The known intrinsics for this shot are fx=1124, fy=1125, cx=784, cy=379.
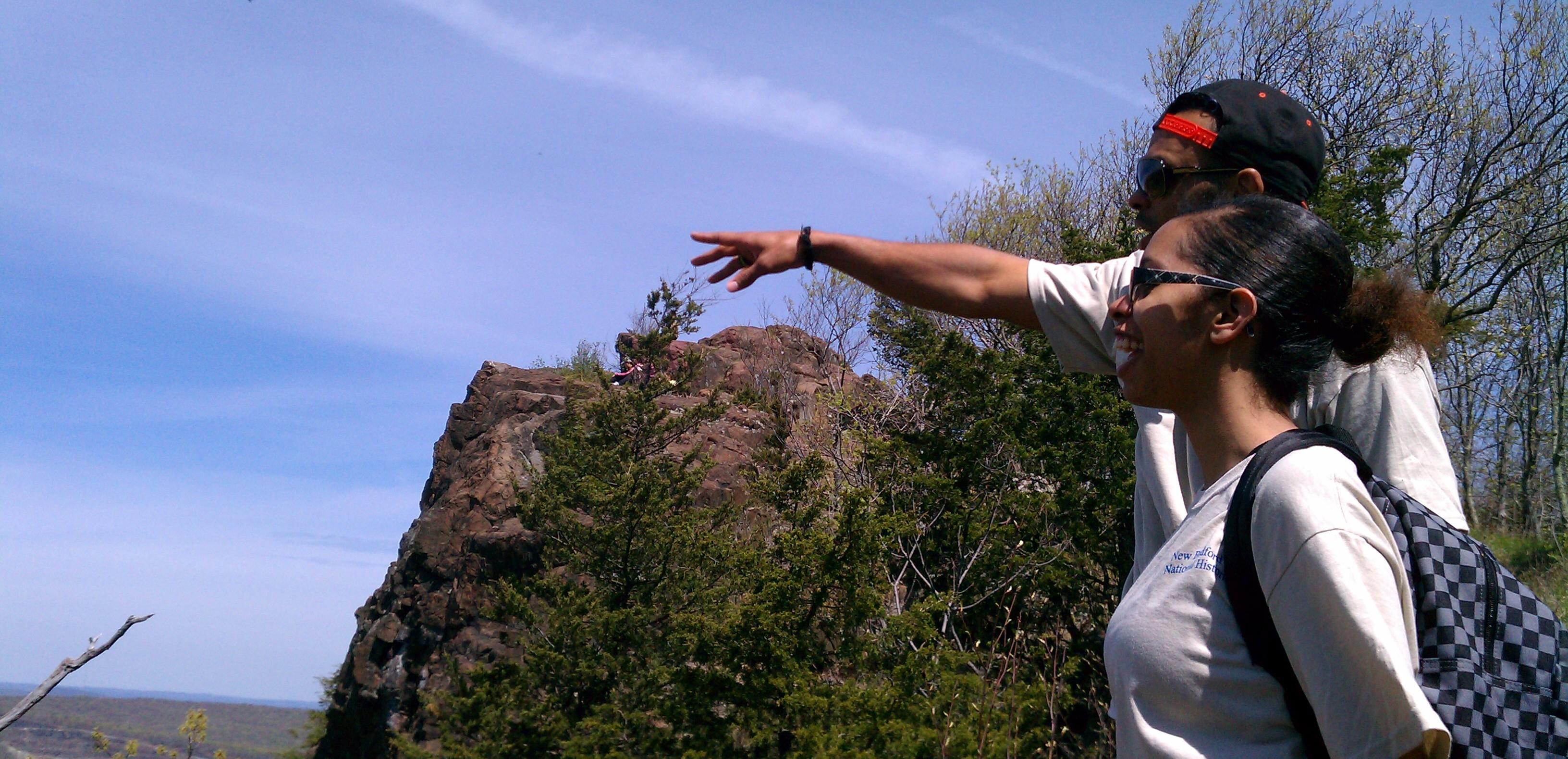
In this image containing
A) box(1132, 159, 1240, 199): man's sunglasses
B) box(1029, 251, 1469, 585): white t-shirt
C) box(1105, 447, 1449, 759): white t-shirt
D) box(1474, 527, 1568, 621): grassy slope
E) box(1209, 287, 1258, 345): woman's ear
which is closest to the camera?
box(1105, 447, 1449, 759): white t-shirt

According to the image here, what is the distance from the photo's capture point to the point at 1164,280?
1458 mm

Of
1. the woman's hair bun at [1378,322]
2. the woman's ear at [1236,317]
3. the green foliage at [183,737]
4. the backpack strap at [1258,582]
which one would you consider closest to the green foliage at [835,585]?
the green foliage at [183,737]

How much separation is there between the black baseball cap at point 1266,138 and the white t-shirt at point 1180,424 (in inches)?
11.6

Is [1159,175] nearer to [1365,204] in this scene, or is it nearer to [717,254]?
[717,254]

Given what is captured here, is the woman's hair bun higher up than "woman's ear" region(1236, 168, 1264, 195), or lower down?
lower down

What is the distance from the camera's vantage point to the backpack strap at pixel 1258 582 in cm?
113

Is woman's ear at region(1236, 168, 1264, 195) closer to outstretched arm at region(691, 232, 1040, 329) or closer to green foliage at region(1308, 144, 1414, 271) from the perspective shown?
outstretched arm at region(691, 232, 1040, 329)

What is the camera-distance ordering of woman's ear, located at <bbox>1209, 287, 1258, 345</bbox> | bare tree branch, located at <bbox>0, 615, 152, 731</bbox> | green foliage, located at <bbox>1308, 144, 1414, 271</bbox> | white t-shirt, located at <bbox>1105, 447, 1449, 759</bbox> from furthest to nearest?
green foliage, located at <bbox>1308, 144, 1414, 271</bbox> < bare tree branch, located at <bbox>0, 615, 152, 731</bbox> < woman's ear, located at <bbox>1209, 287, 1258, 345</bbox> < white t-shirt, located at <bbox>1105, 447, 1449, 759</bbox>

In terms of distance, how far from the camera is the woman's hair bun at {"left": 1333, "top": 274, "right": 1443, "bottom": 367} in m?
1.44

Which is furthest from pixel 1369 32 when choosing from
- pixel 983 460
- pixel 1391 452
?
pixel 1391 452

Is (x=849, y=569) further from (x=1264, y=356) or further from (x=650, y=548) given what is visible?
(x=1264, y=356)

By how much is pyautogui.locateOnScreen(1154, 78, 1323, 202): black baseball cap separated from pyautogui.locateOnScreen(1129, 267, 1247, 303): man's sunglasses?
57cm

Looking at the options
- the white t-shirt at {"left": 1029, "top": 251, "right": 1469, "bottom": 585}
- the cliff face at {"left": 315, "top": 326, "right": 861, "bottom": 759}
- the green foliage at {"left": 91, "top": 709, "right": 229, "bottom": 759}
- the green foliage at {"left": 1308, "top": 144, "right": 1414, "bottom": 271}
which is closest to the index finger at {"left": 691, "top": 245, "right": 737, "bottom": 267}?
the white t-shirt at {"left": 1029, "top": 251, "right": 1469, "bottom": 585}

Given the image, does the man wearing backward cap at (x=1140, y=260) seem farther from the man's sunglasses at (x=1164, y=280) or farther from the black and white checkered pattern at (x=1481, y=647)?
the black and white checkered pattern at (x=1481, y=647)
